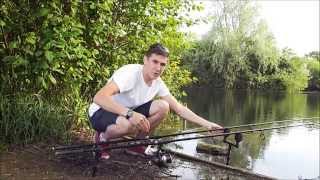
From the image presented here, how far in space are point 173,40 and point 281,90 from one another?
28628mm

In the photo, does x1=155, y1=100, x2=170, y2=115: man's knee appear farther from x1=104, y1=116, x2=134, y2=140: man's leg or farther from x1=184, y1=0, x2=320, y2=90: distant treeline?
x1=184, y1=0, x2=320, y2=90: distant treeline

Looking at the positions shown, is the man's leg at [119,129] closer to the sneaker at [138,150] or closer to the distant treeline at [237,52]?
the sneaker at [138,150]

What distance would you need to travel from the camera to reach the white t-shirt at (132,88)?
3748 millimetres

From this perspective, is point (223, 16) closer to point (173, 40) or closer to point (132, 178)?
point (173, 40)

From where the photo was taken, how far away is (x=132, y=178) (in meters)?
3.88

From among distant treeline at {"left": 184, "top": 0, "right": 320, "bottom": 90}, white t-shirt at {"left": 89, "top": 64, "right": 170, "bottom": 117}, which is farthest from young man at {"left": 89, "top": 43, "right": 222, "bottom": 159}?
distant treeline at {"left": 184, "top": 0, "right": 320, "bottom": 90}

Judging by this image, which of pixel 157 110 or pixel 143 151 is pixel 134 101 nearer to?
pixel 157 110

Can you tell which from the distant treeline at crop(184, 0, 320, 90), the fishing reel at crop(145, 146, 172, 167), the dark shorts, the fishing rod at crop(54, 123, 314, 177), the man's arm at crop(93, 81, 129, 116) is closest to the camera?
the man's arm at crop(93, 81, 129, 116)

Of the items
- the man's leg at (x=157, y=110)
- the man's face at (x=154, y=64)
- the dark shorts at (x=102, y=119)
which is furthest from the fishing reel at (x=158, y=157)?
the man's face at (x=154, y=64)

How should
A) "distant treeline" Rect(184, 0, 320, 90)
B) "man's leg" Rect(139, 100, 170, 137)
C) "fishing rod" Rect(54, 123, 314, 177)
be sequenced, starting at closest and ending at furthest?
1. "fishing rod" Rect(54, 123, 314, 177)
2. "man's leg" Rect(139, 100, 170, 137)
3. "distant treeline" Rect(184, 0, 320, 90)

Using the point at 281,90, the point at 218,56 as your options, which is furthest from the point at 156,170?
the point at 281,90

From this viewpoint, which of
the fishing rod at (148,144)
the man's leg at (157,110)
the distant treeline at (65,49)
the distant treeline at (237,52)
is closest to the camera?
the fishing rod at (148,144)

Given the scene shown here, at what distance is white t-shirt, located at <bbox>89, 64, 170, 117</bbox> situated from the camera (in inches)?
148

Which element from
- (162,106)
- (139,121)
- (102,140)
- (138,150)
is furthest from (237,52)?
(139,121)
